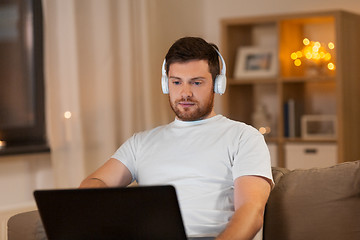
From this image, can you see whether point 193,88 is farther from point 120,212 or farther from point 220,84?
point 120,212

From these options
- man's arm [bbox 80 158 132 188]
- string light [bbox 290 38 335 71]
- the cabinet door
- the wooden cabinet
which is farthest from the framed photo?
man's arm [bbox 80 158 132 188]

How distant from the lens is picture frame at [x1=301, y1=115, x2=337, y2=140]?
4453 mm

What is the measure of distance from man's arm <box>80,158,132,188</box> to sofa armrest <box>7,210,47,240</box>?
0.19 meters

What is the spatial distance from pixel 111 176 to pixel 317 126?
2565mm

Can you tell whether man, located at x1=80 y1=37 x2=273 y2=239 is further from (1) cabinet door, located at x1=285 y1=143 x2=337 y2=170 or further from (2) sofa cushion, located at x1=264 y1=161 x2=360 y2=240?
(1) cabinet door, located at x1=285 y1=143 x2=337 y2=170

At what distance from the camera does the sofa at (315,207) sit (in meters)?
1.95

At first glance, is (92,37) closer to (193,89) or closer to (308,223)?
(193,89)

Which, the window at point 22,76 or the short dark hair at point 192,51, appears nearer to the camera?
the short dark hair at point 192,51

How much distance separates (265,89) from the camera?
16.2 feet

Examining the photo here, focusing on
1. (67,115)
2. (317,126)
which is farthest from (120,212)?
(317,126)

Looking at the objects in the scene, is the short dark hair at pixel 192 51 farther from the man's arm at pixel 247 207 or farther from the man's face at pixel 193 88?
the man's arm at pixel 247 207

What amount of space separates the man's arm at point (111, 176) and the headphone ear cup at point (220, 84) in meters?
0.42

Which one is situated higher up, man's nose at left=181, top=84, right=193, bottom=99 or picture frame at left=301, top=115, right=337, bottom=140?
man's nose at left=181, top=84, right=193, bottom=99

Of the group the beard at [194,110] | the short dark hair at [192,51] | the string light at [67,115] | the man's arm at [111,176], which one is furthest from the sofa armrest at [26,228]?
the string light at [67,115]
